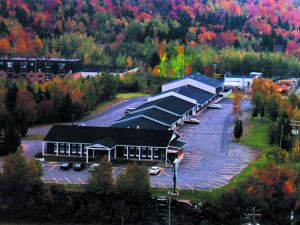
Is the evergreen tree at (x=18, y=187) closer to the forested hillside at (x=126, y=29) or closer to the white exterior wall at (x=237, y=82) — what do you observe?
the white exterior wall at (x=237, y=82)

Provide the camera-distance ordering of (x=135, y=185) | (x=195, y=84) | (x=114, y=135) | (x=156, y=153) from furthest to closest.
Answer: (x=195, y=84), (x=114, y=135), (x=156, y=153), (x=135, y=185)

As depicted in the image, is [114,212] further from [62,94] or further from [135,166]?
[62,94]

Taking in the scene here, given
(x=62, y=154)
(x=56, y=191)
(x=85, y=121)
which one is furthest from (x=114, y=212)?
(x=85, y=121)

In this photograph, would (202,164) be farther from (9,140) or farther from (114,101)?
(114,101)

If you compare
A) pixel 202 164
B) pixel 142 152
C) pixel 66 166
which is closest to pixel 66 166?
pixel 66 166

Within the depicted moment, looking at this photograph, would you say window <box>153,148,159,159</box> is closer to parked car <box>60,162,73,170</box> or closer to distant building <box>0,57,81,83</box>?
parked car <box>60,162,73,170</box>

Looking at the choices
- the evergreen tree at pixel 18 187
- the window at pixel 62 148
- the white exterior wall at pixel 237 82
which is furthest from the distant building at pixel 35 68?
the evergreen tree at pixel 18 187

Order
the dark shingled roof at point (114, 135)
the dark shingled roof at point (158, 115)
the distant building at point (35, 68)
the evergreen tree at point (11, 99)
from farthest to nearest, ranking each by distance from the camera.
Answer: the distant building at point (35, 68), the evergreen tree at point (11, 99), the dark shingled roof at point (158, 115), the dark shingled roof at point (114, 135)

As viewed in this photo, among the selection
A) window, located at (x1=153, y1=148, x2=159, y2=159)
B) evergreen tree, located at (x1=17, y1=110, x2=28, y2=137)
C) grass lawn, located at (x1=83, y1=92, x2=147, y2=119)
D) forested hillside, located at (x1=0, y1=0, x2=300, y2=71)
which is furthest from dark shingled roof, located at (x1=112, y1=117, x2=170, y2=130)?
forested hillside, located at (x1=0, y1=0, x2=300, y2=71)
